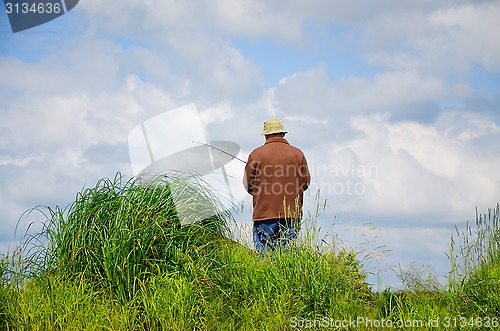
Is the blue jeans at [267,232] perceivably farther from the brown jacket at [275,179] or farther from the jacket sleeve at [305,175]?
the jacket sleeve at [305,175]

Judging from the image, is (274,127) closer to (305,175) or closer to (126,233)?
(305,175)

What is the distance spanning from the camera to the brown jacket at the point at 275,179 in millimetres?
8164

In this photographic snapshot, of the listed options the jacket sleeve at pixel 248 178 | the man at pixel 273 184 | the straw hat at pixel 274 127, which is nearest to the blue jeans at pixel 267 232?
the man at pixel 273 184

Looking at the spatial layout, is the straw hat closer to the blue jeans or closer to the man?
the man

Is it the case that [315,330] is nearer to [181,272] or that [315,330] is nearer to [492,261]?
[181,272]

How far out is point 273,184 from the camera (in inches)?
325

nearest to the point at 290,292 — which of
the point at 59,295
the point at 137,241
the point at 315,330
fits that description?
the point at 315,330

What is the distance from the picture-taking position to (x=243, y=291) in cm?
657

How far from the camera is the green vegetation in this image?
245 inches

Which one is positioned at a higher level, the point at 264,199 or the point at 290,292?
the point at 264,199

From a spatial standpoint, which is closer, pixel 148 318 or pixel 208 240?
pixel 148 318

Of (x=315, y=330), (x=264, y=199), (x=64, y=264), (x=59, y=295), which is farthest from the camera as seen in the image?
(x=264, y=199)

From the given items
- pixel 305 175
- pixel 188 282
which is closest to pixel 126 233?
pixel 188 282

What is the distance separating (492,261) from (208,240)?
3.08 meters
